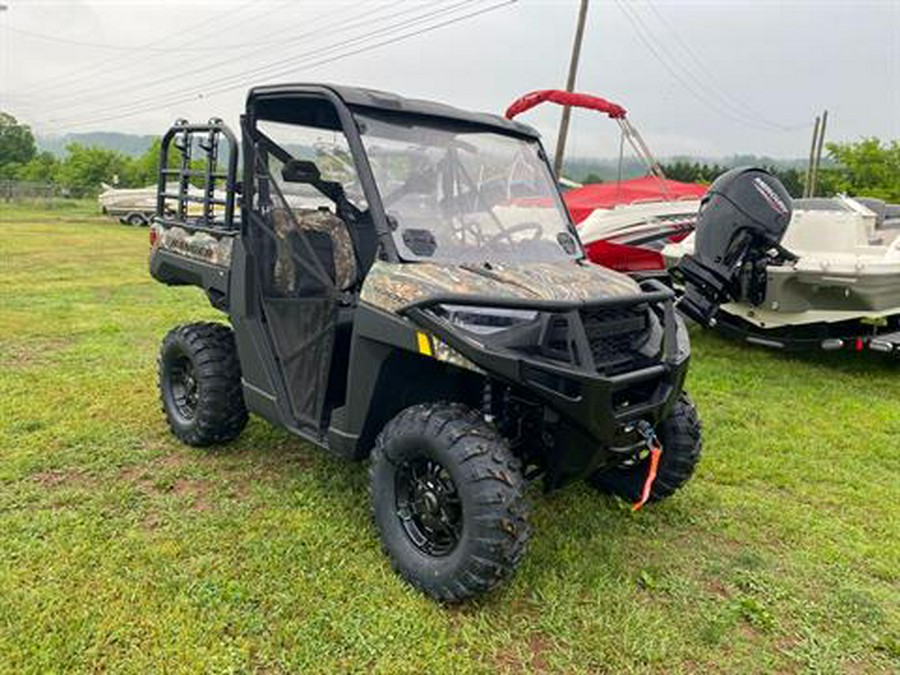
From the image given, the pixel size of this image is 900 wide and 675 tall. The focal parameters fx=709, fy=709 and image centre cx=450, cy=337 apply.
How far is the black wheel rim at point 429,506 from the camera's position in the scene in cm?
290

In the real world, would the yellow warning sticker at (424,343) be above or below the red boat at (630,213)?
below

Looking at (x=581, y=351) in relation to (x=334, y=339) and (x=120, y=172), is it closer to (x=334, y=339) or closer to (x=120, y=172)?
(x=334, y=339)

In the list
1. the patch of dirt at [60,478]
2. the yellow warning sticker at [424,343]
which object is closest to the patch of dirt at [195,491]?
the patch of dirt at [60,478]

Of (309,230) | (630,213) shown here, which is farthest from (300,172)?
(630,213)

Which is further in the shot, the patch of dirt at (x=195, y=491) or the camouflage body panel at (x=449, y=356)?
the patch of dirt at (x=195, y=491)

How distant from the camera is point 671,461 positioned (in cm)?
362

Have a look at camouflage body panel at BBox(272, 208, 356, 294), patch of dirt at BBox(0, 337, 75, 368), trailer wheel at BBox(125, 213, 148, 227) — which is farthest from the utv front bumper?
trailer wheel at BBox(125, 213, 148, 227)

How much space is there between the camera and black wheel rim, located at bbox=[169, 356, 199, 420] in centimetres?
435

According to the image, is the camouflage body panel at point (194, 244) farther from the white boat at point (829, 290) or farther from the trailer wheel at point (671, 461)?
the white boat at point (829, 290)

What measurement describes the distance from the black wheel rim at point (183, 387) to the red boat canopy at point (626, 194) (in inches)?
246

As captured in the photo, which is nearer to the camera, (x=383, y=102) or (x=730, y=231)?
(x=383, y=102)

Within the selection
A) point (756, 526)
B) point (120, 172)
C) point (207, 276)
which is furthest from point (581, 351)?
point (120, 172)

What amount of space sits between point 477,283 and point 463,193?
73cm

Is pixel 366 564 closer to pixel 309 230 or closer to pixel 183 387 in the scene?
pixel 309 230
